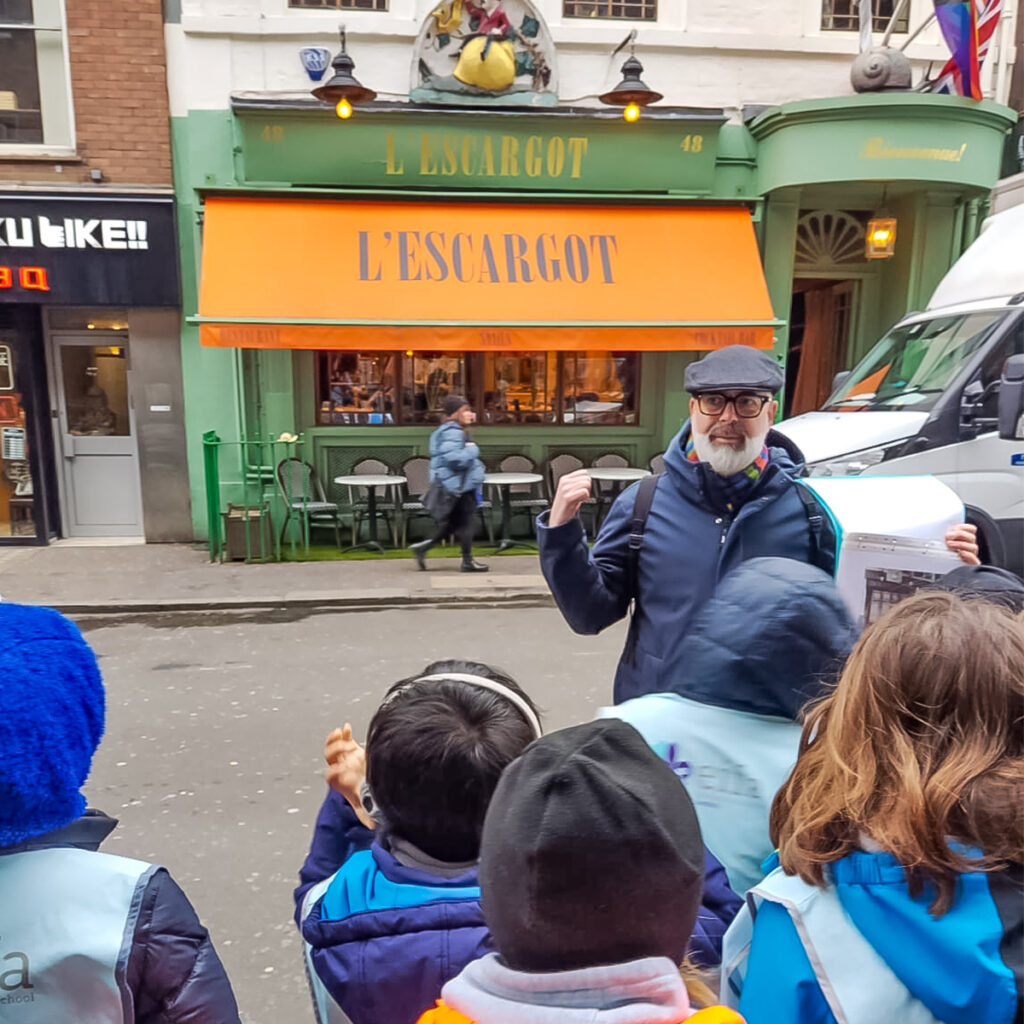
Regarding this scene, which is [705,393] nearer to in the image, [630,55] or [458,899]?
[458,899]

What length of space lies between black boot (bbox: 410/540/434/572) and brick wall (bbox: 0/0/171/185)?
4871 millimetres

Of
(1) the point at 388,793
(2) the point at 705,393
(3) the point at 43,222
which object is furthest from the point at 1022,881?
(3) the point at 43,222

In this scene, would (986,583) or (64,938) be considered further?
(986,583)

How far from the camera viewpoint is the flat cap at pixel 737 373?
8.61 ft

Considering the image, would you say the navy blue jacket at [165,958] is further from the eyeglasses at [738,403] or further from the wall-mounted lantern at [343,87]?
the wall-mounted lantern at [343,87]

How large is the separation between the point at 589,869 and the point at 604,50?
34.1 feet

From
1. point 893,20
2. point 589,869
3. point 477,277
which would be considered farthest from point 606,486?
point 589,869

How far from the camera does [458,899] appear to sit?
55.3 inches

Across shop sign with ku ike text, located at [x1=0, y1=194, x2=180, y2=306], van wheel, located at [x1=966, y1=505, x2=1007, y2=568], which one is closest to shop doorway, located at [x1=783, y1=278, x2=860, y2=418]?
van wheel, located at [x1=966, y1=505, x2=1007, y2=568]

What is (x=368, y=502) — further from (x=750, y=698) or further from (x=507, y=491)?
(x=750, y=698)

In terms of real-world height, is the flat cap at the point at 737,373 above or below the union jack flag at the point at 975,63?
below

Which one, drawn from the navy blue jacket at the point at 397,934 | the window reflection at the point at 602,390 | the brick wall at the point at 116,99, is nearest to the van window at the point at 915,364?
the window reflection at the point at 602,390

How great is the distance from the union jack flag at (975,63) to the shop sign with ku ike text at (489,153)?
2.49 m

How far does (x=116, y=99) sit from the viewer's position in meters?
9.23
